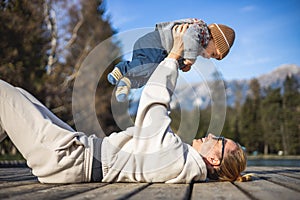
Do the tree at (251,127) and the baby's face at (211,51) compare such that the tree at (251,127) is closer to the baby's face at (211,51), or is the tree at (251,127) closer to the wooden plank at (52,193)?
the baby's face at (211,51)

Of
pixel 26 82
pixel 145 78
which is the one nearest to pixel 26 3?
pixel 26 82

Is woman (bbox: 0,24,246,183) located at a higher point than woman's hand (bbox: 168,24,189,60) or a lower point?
lower

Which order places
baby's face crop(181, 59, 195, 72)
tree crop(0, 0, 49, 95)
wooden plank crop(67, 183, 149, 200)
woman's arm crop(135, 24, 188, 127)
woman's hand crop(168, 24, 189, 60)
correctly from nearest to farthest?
1. wooden plank crop(67, 183, 149, 200)
2. woman's arm crop(135, 24, 188, 127)
3. woman's hand crop(168, 24, 189, 60)
4. baby's face crop(181, 59, 195, 72)
5. tree crop(0, 0, 49, 95)

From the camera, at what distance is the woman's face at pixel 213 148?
6.76ft

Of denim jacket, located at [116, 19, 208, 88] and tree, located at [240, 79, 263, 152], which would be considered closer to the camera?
denim jacket, located at [116, 19, 208, 88]

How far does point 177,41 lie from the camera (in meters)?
2.21

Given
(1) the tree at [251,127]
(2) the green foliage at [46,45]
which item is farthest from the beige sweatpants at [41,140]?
(1) the tree at [251,127]

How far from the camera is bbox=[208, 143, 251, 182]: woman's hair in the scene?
2072mm

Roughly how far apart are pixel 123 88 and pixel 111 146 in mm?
614

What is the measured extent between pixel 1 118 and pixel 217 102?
149 cm

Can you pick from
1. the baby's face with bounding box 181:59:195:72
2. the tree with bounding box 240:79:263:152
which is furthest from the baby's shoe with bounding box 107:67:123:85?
the tree with bounding box 240:79:263:152

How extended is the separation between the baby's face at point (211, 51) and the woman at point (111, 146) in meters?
0.55

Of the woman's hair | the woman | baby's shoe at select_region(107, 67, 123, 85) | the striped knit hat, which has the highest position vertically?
the striped knit hat

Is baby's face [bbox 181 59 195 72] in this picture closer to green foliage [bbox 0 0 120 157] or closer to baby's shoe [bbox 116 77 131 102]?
baby's shoe [bbox 116 77 131 102]
